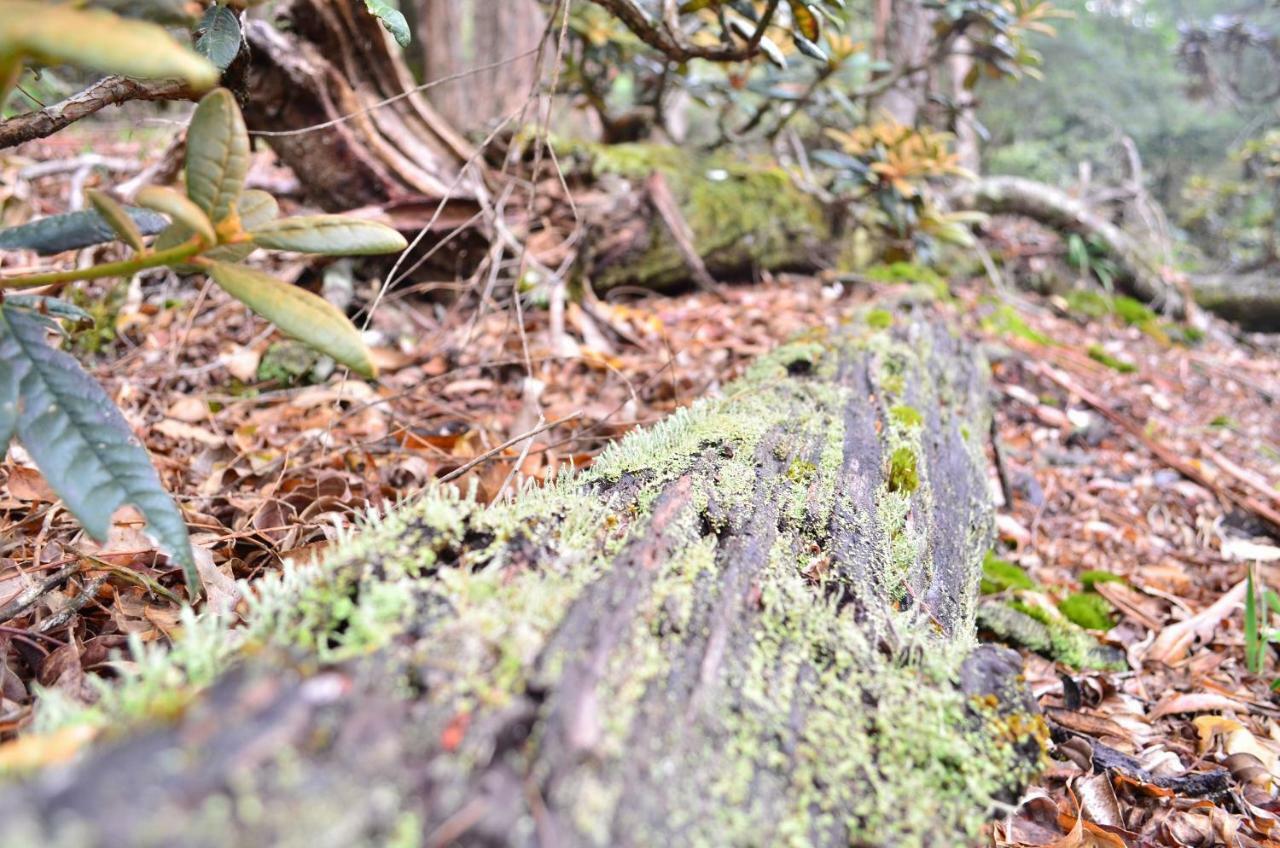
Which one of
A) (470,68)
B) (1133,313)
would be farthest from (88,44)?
(1133,313)

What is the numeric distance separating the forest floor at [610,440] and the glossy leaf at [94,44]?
496 millimetres

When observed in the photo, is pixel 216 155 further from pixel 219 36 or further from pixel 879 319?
pixel 879 319

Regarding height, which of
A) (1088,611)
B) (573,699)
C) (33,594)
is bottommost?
(1088,611)

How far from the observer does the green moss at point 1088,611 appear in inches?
76.5

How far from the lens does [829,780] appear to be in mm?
720

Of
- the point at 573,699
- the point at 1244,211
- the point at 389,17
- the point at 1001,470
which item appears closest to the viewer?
the point at 573,699

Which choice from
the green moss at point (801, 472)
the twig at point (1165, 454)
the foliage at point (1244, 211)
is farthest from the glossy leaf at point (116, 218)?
the foliage at point (1244, 211)

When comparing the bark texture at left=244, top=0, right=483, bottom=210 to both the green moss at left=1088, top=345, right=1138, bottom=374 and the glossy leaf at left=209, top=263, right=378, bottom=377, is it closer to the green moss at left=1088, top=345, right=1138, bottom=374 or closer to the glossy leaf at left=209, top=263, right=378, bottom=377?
the glossy leaf at left=209, top=263, right=378, bottom=377

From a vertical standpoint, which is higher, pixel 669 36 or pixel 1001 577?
pixel 669 36

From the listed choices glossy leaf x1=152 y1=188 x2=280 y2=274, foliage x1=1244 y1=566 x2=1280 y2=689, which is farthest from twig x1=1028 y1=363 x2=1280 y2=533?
glossy leaf x1=152 y1=188 x2=280 y2=274

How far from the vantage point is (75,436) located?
738 millimetres

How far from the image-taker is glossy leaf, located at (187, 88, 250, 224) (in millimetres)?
734

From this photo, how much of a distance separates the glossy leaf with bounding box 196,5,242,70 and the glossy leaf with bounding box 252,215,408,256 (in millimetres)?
483

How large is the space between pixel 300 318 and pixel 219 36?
0.64 m
